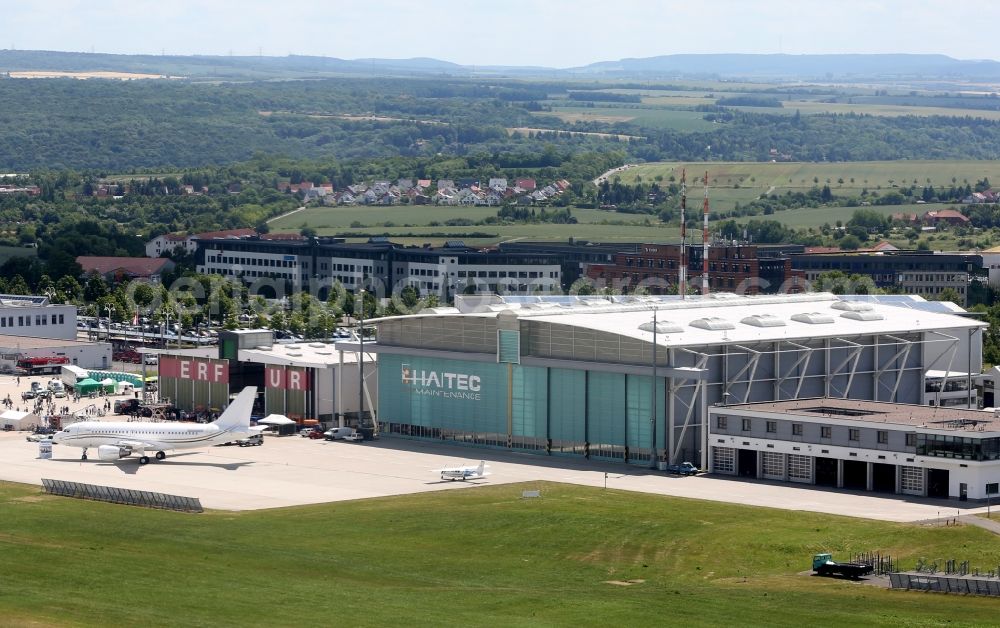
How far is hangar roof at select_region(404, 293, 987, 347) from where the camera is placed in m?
125

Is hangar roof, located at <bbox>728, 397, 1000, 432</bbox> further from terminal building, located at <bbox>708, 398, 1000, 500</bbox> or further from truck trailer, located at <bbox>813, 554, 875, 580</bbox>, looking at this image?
truck trailer, located at <bbox>813, 554, 875, 580</bbox>

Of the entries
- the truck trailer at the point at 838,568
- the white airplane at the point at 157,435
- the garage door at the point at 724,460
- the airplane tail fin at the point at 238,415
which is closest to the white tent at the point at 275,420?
the white airplane at the point at 157,435

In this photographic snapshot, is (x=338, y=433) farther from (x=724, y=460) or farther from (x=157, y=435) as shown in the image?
(x=724, y=460)

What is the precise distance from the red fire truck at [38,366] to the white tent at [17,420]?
1494 inches

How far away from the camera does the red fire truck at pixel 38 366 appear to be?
7160 inches

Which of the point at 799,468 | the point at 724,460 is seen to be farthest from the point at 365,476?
the point at 799,468

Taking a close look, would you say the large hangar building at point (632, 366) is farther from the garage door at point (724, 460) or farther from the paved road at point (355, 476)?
the paved road at point (355, 476)

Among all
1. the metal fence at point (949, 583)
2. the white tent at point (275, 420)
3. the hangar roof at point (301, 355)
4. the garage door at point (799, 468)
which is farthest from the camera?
the hangar roof at point (301, 355)

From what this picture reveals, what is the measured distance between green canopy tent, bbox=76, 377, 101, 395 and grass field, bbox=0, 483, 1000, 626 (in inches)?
2006

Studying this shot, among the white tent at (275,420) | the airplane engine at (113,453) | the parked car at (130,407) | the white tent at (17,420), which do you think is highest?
the airplane engine at (113,453)

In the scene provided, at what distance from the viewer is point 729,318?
13200cm

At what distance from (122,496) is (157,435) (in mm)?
16770

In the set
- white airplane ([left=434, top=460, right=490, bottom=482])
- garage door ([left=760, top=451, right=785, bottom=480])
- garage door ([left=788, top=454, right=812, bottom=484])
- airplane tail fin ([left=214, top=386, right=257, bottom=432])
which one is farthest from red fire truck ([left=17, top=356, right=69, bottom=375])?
garage door ([left=788, top=454, right=812, bottom=484])

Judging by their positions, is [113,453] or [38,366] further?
[38,366]
